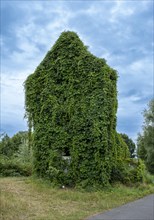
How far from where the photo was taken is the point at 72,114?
16172 mm

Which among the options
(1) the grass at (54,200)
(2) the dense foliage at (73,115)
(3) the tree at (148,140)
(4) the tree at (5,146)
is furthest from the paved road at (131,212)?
(3) the tree at (148,140)

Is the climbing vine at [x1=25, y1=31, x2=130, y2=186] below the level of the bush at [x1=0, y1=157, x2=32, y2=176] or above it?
above

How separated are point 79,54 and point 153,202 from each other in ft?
28.1

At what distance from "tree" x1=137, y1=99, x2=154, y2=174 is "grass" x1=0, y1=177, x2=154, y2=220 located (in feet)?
81.5

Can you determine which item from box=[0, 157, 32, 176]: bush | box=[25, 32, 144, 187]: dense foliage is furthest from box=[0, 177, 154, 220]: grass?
box=[0, 157, 32, 176]: bush

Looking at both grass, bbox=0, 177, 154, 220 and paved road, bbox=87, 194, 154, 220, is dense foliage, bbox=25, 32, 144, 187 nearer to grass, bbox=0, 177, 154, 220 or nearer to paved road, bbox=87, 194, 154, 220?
grass, bbox=0, 177, 154, 220

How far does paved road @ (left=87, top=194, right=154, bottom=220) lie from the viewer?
31.1 ft

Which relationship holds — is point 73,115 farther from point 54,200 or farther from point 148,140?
point 148,140

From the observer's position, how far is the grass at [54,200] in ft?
30.6

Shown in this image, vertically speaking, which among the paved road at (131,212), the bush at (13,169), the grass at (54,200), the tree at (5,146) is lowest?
the paved road at (131,212)

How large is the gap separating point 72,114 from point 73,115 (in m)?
0.08

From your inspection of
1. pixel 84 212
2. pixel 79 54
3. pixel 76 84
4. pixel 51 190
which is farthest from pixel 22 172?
pixel 84 212

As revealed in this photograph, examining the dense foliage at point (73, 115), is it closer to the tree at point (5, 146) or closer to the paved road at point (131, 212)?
the paved road at point (131, 212)

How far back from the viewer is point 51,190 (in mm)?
14125
